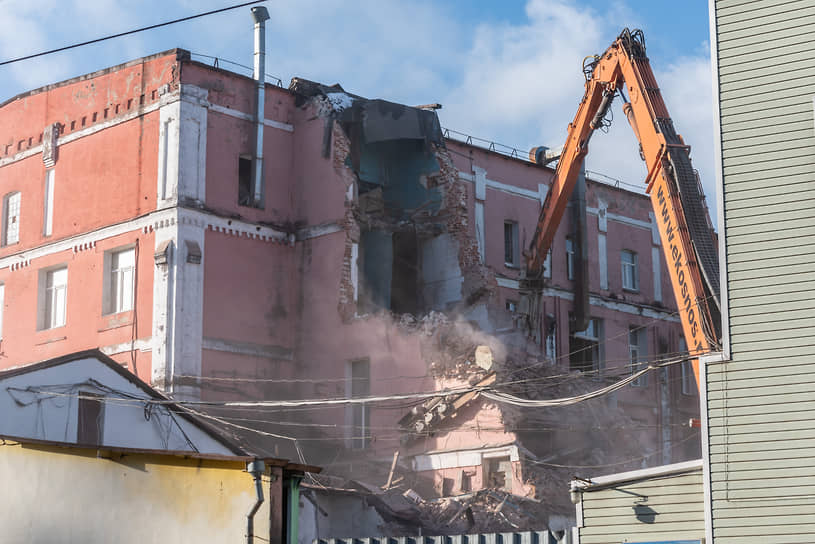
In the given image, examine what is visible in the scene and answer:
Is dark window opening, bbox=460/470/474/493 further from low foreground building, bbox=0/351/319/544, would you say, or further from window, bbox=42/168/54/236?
window, bbox=42/168/54/236

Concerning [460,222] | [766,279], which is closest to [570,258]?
[460,222]

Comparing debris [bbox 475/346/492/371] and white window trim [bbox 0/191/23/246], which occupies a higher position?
white window trim [bbox 0/191/23/246]

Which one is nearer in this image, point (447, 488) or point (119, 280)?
point (447, 488)

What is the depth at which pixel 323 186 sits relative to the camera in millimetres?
32125

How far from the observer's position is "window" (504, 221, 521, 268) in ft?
127

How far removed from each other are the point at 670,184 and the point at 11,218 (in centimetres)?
2153

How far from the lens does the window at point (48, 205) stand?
33.7 metres

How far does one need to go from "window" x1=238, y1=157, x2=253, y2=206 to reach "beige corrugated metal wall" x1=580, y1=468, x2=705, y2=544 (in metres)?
18.0

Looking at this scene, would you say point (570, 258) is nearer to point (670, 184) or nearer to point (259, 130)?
point (259, 130)

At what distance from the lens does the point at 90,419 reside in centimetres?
2412

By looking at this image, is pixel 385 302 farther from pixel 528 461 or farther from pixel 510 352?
pixel 528 461

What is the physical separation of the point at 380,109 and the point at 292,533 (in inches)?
770

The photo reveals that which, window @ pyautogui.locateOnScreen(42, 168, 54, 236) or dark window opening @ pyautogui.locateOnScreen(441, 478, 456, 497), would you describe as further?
window @ pyautogui.locateOnScreen(42, 168, 54, 236)

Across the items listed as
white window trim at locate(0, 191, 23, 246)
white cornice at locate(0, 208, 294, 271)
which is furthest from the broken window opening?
white window trim at locate(0, 191, 23, 246)
